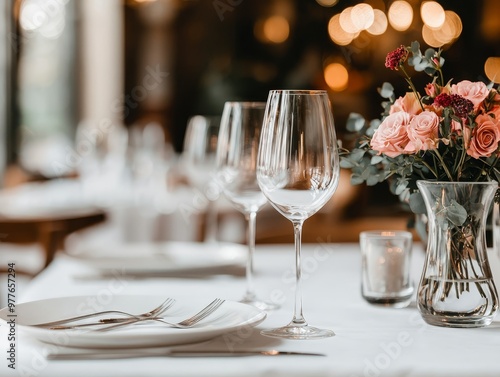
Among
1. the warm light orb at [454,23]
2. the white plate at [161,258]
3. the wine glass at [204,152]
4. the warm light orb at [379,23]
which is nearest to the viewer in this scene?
the white plate at [161,258]

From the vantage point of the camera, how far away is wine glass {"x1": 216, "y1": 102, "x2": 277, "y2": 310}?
1.19 meters

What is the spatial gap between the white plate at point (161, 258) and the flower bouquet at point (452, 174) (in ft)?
1.62

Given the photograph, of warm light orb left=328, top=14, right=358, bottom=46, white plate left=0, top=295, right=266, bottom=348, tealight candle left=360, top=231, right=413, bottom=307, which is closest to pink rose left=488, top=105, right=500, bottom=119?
tealight candle left=360, top=231, right=413, bottom=307

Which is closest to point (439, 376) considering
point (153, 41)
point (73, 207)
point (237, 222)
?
point (73, 207)

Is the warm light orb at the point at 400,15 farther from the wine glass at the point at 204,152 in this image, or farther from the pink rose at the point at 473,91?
the pink rose at the point at 473,91

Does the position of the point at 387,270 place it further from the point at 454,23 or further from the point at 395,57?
the point at 454,23

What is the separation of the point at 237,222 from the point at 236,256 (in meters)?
2.11

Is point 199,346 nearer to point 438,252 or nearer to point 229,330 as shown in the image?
point 229,330

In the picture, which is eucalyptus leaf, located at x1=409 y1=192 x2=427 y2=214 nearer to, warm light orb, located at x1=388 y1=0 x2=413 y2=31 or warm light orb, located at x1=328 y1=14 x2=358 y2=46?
warm light orb, located at x1=388 y1=0 x2=413 y2=31

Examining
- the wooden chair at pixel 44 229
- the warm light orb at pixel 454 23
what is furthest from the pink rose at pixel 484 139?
the warm light orb at pixel 454 23

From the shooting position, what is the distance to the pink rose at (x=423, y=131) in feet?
3.18

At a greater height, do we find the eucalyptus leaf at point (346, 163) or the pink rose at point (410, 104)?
the pink rose at point (410, 104)

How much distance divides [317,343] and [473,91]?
14.2 inches

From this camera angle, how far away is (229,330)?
0.88 meters
